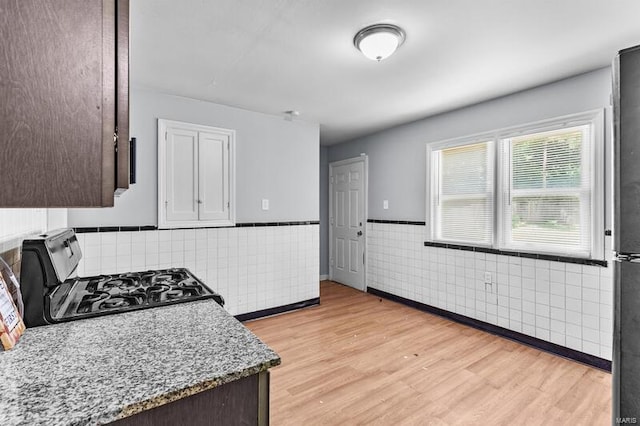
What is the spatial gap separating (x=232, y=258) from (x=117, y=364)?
2672 mm

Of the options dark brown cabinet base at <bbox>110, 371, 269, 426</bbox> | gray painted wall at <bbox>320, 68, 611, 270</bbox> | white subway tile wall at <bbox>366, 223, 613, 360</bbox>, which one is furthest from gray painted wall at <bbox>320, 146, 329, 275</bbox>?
dark brown cabinet base at <bbox>110, 371, 269, 426</bbox>

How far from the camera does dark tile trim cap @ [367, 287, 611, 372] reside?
2504mm

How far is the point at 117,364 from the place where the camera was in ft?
2.66

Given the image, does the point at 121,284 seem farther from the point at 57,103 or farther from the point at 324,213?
the point at 324,213

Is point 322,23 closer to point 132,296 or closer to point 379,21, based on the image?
point 379,21

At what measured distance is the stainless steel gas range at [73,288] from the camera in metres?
1.07

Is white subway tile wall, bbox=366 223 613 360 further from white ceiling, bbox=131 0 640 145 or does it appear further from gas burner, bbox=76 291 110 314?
gas burner, bbox=76 291 110 314

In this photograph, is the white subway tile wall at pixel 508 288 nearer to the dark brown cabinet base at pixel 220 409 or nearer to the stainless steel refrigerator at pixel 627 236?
the stainless steel refrigerator at pixel 627 236

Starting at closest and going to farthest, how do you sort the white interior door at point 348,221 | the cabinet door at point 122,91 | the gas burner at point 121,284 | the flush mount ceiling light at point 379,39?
the cabinet door at point 122,91
the gas burner at point 121,284
the flush mount ceiling light at point 379,39
the white interior door at point 348,221

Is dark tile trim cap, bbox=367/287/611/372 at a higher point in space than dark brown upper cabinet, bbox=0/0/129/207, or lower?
lower

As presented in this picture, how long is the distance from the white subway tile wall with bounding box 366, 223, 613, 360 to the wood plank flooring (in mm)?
211

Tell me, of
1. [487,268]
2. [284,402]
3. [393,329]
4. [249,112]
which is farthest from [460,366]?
[249,112]

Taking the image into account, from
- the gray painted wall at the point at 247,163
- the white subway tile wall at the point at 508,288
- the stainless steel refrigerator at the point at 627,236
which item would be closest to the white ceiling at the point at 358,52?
the gray painted wall at the point at 247,163

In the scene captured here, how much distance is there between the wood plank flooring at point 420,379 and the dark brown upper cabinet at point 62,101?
1780 millimetres
